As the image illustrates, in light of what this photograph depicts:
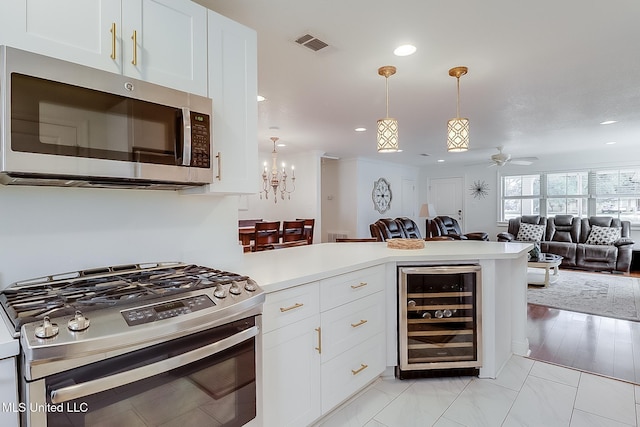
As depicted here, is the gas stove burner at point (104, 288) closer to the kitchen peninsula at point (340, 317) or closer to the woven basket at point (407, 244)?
the kitchen peninsula at point (340, 317)

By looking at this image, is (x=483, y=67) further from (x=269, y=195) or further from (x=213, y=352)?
(x=269, y=195)

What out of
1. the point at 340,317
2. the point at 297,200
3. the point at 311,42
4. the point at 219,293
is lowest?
Answer: the point at 340,317

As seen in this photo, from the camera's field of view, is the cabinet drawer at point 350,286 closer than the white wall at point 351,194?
Yes

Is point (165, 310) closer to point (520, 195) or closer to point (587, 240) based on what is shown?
point (587, 240)

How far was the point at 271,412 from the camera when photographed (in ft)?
5.26

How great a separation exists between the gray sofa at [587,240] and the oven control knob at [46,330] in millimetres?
7834

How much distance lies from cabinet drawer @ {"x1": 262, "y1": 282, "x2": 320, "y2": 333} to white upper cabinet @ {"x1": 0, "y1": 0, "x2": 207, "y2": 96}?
107 centimetres

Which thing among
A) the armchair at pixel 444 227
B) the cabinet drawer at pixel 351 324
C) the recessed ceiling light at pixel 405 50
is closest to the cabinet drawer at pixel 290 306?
the cabinet drawer at pixel 351 324

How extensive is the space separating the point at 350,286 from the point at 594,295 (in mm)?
4480

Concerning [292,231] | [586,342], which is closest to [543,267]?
[586,342]

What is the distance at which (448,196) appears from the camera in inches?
374

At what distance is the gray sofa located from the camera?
6.15m

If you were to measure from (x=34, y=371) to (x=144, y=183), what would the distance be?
0.87 metres

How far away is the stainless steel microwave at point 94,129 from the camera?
1080 millimetres
